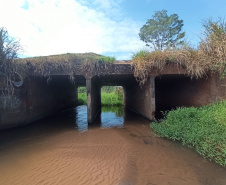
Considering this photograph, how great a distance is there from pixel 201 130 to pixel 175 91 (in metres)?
6.73

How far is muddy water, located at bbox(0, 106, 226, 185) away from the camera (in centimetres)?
393

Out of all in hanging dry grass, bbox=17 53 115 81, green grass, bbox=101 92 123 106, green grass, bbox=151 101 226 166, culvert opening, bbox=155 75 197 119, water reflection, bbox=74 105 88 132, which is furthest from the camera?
green grass, bbox=101 92 123 106

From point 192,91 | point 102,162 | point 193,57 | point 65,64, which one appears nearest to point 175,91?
point 192,91

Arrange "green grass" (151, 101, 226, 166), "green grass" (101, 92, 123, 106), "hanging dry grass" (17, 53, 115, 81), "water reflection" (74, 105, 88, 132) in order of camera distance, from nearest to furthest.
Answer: "green grass" (151, 101, 226, 166), "hanging dry grass" (17, 53, 115, 81), "water reflection" (74, 105, 88, 132), "green grass" (101, 92, 123, 106)

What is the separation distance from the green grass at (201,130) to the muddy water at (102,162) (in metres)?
0.36

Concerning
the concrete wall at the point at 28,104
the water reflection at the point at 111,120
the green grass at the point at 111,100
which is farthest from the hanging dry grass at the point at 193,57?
the green grass at the point at 111,100

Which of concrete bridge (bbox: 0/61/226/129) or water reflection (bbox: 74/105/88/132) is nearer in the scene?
concrete bridge (bbox: 0/61/226/129)

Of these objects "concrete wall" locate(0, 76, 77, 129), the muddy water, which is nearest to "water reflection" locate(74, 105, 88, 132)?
the muddy water

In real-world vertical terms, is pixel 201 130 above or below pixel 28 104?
below

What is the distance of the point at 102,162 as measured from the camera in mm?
4812

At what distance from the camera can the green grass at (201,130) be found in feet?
16.9

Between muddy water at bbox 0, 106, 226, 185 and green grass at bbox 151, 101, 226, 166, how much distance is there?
357mm

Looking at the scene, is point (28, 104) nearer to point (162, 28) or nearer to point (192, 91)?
point (192, 91)

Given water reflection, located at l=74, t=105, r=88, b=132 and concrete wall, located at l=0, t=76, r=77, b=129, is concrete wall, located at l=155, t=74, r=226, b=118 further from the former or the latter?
concrete wall, located at l=0, t=76, r=77, b=129
